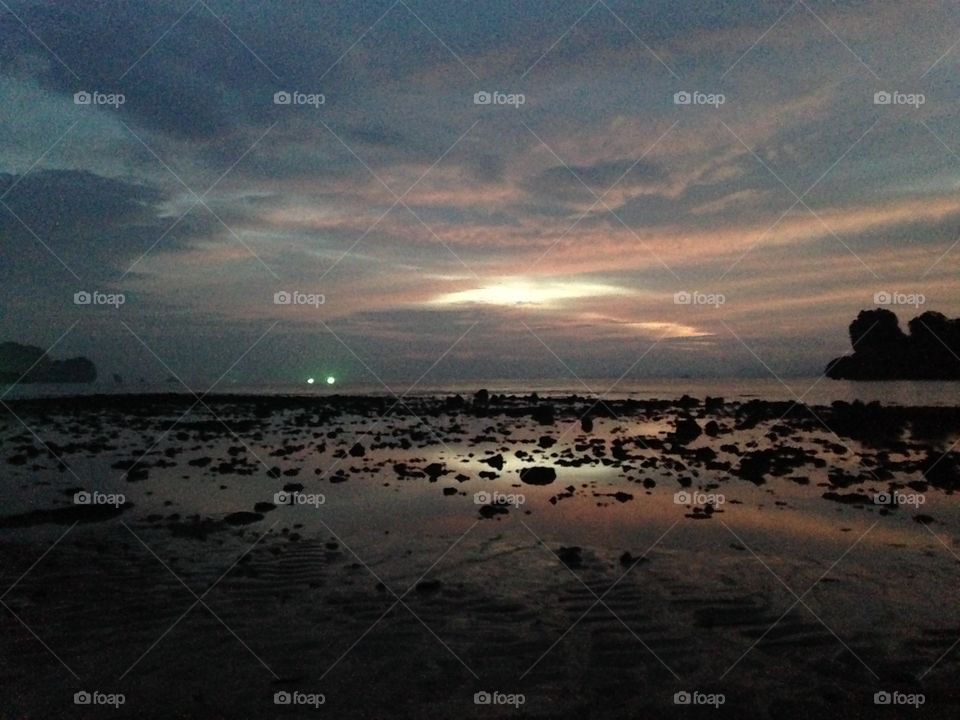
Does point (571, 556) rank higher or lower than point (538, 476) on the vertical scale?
lower

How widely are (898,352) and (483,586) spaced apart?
8928 centimetres

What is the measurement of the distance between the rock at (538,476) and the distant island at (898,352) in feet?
243

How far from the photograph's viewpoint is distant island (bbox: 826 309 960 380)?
250 ft

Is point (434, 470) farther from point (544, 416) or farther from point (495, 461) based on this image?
point (544, 416)

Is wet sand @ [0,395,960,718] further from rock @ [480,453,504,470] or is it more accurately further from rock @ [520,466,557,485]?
rock @ [480,453,504,470]

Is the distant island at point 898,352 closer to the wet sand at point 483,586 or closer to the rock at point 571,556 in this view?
the wet sand at point 483,586

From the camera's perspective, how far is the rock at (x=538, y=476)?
15692 mm

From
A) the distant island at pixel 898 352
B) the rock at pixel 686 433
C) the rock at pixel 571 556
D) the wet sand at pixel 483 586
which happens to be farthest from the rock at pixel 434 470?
the distant island at pixel 898 352

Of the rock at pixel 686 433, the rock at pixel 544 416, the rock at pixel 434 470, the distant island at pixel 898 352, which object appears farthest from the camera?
the distant island at pixel 898 352

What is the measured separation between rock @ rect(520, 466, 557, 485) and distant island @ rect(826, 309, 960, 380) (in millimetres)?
74025

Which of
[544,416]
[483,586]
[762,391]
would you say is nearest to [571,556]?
[483,586]

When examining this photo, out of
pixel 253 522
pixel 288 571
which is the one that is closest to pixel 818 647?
pixel 288 571

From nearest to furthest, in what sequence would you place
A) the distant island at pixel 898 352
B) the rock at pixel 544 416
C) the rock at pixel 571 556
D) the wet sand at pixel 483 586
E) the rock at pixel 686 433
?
1. the wet sand at pixel 483 586
2. the rock at pixel 571 556
3. the rock at pixel 686 433
4. the rock at pixel 544 416
5. the distant island at pixel 898 352

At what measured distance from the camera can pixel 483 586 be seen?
28.6 feet
